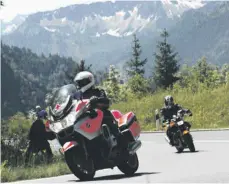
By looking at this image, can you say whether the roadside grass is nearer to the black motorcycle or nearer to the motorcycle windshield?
the black motorcycle

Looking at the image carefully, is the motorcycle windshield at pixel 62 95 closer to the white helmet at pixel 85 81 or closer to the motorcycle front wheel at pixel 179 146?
the white helmet at pixel 85 81

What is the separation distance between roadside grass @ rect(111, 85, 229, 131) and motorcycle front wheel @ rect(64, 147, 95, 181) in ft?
80.7

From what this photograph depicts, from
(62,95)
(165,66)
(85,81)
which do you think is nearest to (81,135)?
(62,95)

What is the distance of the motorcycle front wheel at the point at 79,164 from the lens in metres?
8.60

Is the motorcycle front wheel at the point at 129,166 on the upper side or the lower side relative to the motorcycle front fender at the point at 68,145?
lower

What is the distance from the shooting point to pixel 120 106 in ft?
151

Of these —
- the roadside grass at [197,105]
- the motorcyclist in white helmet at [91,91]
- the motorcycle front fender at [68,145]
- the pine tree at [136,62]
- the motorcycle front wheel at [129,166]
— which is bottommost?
the pine tree at [136,62]

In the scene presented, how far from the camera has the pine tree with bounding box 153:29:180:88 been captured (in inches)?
3297

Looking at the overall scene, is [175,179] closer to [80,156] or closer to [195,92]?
[80,156]

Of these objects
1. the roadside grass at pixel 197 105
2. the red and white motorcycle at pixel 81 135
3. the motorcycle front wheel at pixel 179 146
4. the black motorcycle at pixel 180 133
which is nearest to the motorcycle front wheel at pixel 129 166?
the red and white motorcycle at pixel 81 135

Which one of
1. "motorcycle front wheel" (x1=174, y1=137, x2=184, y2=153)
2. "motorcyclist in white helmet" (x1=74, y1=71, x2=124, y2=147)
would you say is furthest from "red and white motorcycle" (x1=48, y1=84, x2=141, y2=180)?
"motorcycle front wheel" (x1=174, y1=137, x2=184, y2=153)

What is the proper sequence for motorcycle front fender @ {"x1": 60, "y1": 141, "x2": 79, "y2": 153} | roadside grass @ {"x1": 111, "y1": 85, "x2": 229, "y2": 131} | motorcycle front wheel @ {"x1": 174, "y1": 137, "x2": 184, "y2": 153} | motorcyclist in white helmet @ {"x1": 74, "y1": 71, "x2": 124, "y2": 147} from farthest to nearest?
roadside grass @ {"x1": 111, "y1": 85, "x2": 229, "y2": 131}, motorcycle front wheel @ {"x1": 174, "y1": 137, "x2": 184, "y2": 153}, motorcyclist in white helmet @ {"x1": 74, "y1": 71, "x2": 124, "y2": 147}, motorcycle front fender @ {"x1": 60, "y1": 141, "x2": 79, "y2": 153}

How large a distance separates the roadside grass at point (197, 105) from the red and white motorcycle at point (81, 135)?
24.3 metres

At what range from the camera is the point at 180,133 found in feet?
54.6
